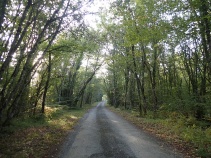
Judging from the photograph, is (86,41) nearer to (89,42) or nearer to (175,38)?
(89,42)

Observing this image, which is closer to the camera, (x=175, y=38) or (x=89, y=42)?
(x=175, y=38)

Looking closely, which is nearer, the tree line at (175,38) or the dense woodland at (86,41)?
the dense woodland at (86,41)

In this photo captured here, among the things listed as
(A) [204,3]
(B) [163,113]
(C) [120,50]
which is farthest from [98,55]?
(A) [204,3]

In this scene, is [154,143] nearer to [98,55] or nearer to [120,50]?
[120,50]

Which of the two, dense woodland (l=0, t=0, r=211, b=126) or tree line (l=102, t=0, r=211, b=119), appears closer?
dense woodland (l=0, t=0, r=211, b=126)

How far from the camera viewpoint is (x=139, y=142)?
9.38m

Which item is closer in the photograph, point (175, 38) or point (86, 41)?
point (175, 38)

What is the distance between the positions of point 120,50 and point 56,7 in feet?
55.9

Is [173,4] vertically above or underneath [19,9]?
above

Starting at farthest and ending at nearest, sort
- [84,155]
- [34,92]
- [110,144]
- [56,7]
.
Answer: [34,92] < [56,7] < [110,144] < [84,155]

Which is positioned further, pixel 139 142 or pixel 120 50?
pixel 120 50

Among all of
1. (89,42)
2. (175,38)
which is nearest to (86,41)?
(89,42)

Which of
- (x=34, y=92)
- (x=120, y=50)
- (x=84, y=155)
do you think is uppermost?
(x=120, y=50)

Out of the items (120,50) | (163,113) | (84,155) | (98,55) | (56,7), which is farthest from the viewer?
(98,55)
